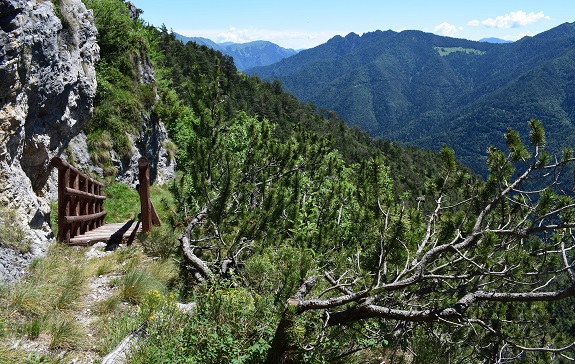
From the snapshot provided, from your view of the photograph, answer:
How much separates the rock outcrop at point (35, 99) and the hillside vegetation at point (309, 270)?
0.97 metres

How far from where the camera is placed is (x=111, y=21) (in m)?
15.5

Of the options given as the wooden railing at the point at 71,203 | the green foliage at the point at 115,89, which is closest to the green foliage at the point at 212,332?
the wooden railing at the point at 71,203

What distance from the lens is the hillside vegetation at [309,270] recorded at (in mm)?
3398

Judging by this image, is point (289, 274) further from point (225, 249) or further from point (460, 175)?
point (225, 249)

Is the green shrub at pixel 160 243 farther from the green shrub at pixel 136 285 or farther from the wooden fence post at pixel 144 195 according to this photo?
the green shrub at pixel 136 285

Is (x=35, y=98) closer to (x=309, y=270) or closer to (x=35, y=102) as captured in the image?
(x=35, y=102)

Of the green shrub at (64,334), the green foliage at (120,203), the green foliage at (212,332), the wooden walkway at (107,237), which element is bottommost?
the green foliage at (120,203)

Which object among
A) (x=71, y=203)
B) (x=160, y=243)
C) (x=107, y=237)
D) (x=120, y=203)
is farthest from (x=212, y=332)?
(x=120, y=203)

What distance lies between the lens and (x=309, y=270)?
4.15 m

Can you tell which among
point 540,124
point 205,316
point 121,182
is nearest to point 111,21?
point 121,182

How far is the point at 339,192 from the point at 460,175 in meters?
3.72

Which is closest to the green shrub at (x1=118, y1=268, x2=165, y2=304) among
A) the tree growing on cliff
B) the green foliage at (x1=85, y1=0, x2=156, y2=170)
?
the tree growing on cliff

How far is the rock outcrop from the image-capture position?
18.3ft

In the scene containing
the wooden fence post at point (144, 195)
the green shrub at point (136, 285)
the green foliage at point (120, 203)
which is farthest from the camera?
the green foliage at point (120, 203)
